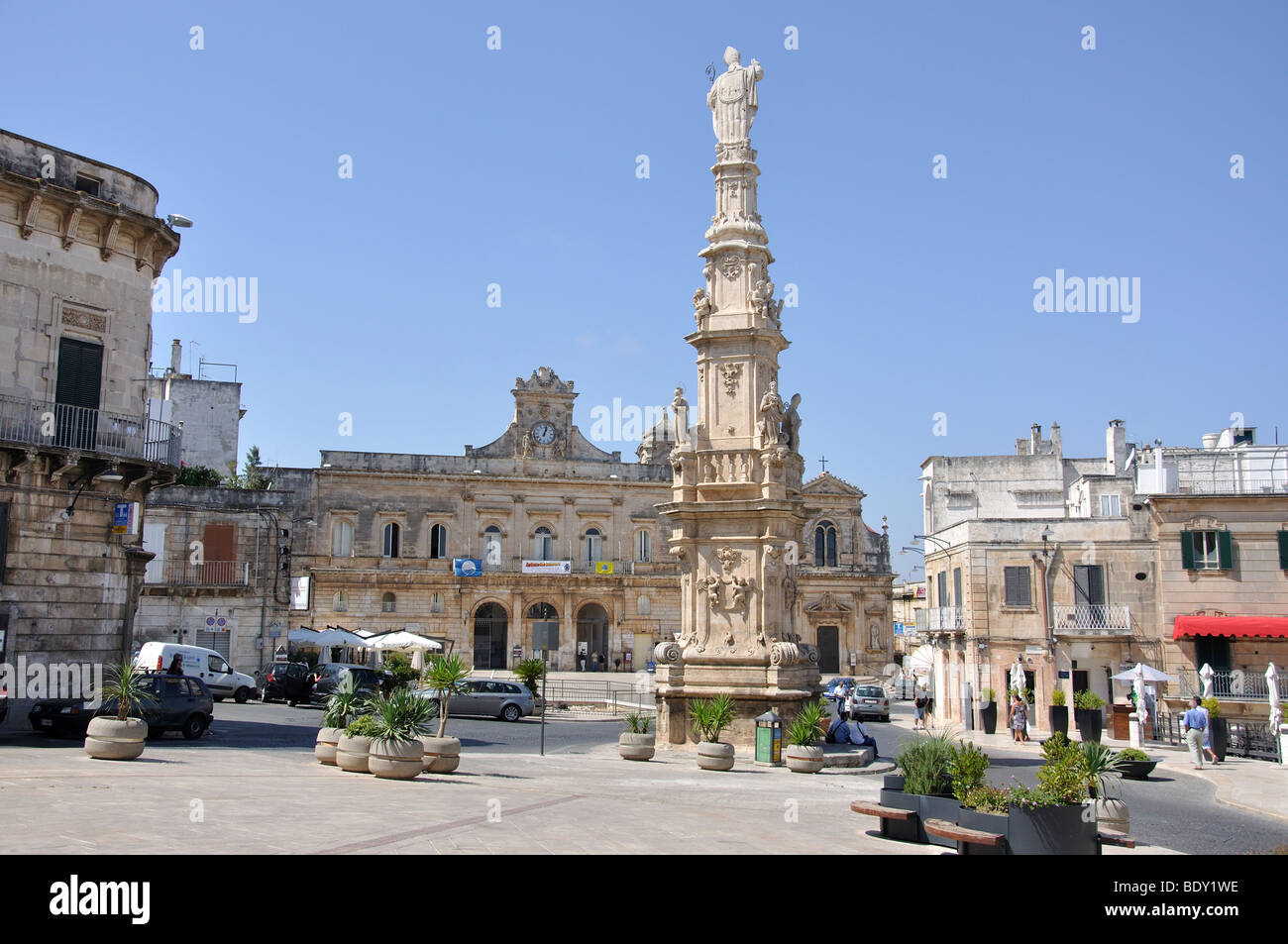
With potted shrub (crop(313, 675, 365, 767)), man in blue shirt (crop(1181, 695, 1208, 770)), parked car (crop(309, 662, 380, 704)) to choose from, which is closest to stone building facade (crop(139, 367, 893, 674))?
Answer: parked car (crop(309, 662, 380, 704))

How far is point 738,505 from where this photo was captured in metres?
18.7

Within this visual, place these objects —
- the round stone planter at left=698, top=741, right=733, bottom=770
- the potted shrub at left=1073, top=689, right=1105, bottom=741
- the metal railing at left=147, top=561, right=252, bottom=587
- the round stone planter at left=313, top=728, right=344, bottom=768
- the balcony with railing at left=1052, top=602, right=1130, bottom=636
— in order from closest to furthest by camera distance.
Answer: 1. the round stone planter at left=313, top=728, right=344, bottom=768
2. the round stone planter at left=698, top=741, right=733, bottom=770
3. the potted shrub at left=1073, top=689, right=1105, bottom=741
4. the balcony with railing at left=1052, top=602, right=1130, bottom=636
5. the metal railing at left=147, top=561, right=252, bottom=587

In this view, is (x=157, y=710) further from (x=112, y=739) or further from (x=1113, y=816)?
(x=1113, y=816)

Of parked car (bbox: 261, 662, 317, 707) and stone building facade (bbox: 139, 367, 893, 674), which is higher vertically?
stone building facade (bbox: 139, 367, 893, 674)

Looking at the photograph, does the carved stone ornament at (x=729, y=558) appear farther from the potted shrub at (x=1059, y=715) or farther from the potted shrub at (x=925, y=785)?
the potted shrub at (x=1059, y=715)

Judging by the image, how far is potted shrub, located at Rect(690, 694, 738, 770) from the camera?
16.5 m

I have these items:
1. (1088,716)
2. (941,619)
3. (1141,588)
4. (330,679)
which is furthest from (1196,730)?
(330,679)

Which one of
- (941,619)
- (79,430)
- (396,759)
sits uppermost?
(79,430)

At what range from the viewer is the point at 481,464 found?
196 ft

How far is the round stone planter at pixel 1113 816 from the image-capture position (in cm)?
1105

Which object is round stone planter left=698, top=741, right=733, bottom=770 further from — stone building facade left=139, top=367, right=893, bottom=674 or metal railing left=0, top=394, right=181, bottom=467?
stone building facade left=139, top=367, right=893, bottom=674

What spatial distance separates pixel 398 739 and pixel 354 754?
96 centimetres

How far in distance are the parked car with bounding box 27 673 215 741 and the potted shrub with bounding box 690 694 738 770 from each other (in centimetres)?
873
